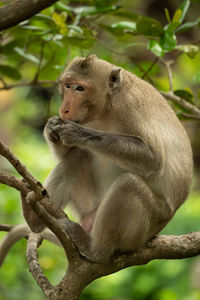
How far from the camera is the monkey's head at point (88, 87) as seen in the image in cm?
328

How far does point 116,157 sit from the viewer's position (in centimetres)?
321

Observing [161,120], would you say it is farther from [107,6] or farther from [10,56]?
[10,56]

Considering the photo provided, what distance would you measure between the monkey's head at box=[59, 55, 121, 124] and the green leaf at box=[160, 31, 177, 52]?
42 cm

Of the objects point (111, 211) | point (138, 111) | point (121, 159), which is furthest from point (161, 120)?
point (111, 211)

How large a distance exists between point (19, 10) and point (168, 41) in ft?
4.36

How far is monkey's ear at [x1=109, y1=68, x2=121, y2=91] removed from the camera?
3.41 metres

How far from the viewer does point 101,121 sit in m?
3.51

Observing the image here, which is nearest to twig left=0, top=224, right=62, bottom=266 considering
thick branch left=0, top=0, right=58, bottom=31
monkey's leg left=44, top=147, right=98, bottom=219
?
monkey's leg left=44, top=147, right=98, bottom=219

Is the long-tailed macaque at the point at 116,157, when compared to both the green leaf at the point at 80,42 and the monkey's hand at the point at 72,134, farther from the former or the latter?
the green leaf at the point at 80,42

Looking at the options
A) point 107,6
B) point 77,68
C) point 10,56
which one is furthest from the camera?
point 10,56

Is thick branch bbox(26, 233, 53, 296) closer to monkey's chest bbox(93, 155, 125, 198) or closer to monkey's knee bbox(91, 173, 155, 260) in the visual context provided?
monkey's knee bbox(91, 173, 155, 260)

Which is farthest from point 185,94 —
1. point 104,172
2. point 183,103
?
point 104,172

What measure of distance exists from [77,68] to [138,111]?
1.59ft

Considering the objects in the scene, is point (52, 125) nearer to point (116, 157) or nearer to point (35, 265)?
point (116, 157)
